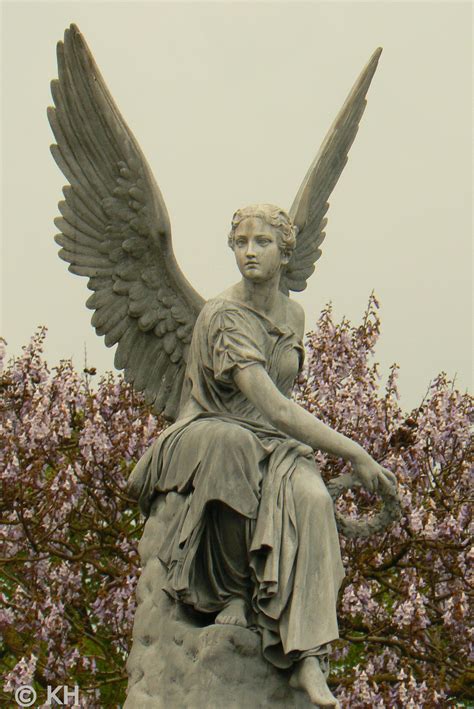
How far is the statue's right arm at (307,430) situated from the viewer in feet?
24.0

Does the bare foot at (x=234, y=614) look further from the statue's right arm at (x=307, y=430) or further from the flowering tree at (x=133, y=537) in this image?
the flowering tree at (x=133, y=537)

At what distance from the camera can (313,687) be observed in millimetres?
6836

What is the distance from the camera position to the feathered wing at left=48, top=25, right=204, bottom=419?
812 centimetres

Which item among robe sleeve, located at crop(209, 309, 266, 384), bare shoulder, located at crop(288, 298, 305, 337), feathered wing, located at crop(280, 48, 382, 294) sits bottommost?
robe sleeve, located at crop(209, 309, 266, 384)

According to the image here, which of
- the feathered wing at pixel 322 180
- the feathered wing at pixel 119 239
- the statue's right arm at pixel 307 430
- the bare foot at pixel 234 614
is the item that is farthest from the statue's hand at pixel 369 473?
the feathered wing at pixel 322 180

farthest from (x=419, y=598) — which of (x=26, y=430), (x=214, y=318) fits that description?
(x=214, y=318)

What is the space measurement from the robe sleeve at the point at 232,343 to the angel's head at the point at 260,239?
220 mm

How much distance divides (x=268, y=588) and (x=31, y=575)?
230 inches

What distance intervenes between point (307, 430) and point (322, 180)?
1.82m

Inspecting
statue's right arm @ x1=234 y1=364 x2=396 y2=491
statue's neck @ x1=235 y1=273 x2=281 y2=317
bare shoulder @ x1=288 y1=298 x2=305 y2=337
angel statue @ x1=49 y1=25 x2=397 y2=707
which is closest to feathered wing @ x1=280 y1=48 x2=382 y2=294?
angel statue @ x1=49 y1=25 x2=397 y2=707

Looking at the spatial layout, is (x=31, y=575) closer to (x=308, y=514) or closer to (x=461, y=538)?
(x=461, y=538)

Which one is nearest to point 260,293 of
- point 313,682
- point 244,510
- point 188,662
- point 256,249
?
point 256,249

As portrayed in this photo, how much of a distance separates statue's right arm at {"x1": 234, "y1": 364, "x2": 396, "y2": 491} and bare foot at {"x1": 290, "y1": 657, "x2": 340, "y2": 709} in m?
0.86

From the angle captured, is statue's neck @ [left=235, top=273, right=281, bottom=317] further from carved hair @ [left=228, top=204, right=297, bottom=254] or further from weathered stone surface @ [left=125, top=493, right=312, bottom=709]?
weathered stone surface @ [left=125, top=493, right=312, bottom=709]
